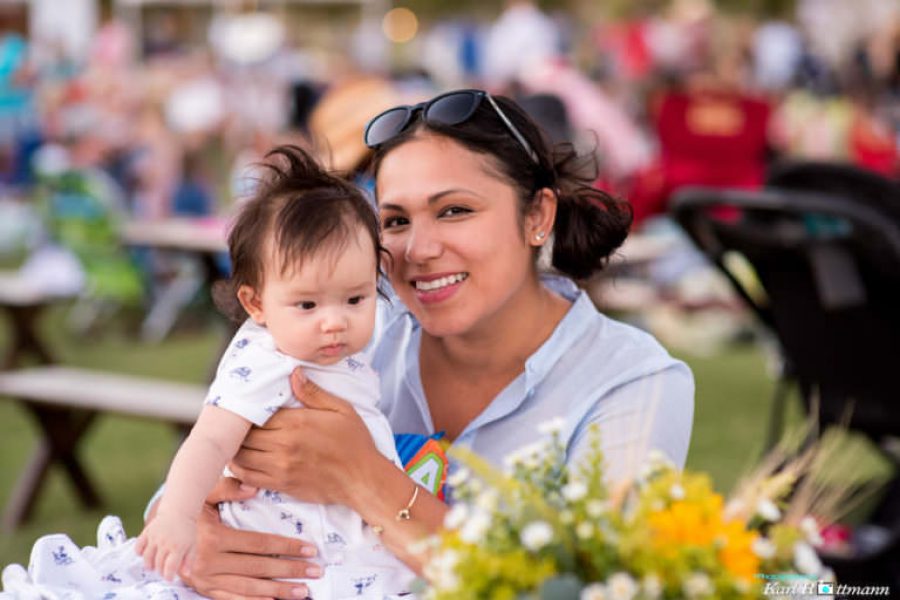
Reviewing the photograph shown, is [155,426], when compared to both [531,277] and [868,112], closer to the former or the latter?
[531,277]

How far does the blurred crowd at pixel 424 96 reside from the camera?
9.04 meters

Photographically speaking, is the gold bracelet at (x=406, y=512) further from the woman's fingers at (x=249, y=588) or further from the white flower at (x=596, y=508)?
the white flower at (x=596, y=508)

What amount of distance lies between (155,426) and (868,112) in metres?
7.59

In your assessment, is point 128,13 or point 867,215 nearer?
point 867,215

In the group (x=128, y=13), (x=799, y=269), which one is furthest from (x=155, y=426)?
(x=128, y=13)

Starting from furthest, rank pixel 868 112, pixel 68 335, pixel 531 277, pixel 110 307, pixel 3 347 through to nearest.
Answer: pixel 868 112 < pixel 110 307 < pixel 68 335 < pixel 3 347 < pixel 531 277

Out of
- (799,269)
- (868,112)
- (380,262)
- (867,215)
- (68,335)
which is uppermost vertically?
(380,262)

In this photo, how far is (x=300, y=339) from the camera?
7.02ft

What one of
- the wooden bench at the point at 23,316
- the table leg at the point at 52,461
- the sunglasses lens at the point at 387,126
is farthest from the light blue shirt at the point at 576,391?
the wooden bench at the point at 23,316

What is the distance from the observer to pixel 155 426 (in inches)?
270

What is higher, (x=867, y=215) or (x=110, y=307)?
(x=867, y=215)

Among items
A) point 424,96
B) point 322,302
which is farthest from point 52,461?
point 322,302

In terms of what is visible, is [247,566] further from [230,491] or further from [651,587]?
[651,587]

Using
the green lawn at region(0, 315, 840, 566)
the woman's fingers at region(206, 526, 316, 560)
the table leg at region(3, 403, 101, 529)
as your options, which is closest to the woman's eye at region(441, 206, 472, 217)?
the woman's fingers at region(206, 526, 316, 560)
